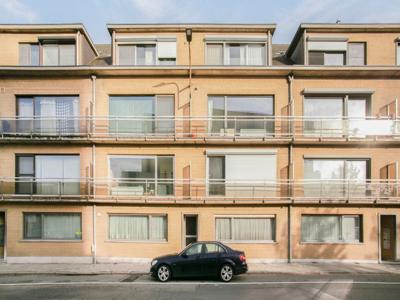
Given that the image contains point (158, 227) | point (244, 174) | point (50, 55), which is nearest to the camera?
point (158, 227)

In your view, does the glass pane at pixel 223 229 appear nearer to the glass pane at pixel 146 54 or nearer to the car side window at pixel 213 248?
the car side window at pixel 213 248

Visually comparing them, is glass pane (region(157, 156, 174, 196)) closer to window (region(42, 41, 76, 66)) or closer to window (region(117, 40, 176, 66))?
window (region(117, 40, 176, 66))

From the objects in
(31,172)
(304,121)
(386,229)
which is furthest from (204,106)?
(386,229)

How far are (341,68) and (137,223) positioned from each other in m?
13.5

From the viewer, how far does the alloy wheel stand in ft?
41.2

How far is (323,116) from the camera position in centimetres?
1711

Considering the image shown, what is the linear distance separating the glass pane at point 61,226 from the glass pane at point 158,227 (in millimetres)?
3897

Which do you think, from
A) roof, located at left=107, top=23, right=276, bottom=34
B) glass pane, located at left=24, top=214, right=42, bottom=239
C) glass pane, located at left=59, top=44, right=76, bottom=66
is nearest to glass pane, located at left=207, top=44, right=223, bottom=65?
roof, located at left=107, top=23, right=276, bottom=34

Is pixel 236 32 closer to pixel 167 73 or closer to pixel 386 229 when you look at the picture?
pixel 167 73

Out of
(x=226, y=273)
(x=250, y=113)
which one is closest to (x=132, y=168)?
(x=250, y=113)

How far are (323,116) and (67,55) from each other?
14.6 meters

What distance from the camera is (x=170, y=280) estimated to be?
1280 cm

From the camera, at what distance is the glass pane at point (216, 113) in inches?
672

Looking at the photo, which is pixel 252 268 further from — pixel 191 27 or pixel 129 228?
pixel 191 27
